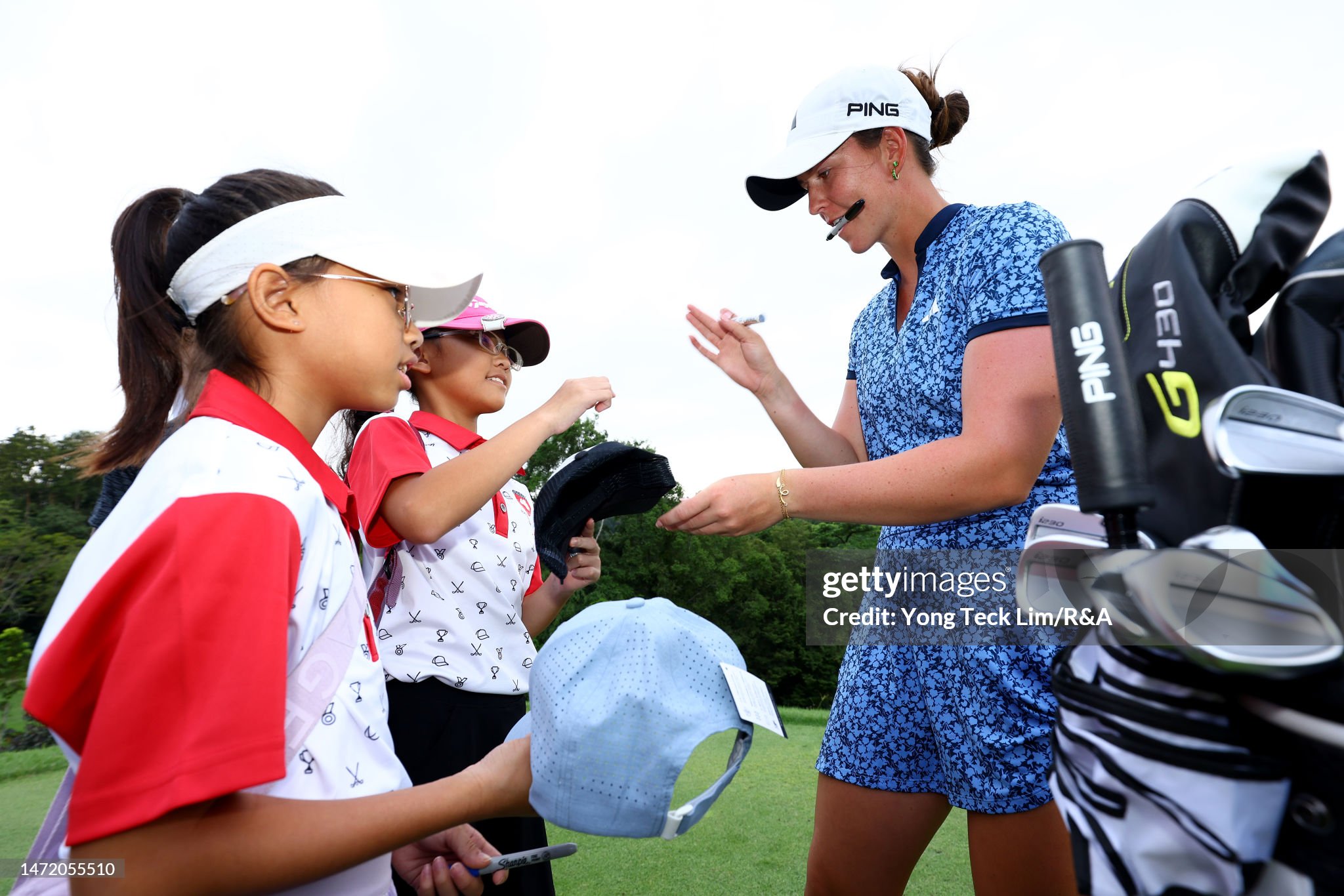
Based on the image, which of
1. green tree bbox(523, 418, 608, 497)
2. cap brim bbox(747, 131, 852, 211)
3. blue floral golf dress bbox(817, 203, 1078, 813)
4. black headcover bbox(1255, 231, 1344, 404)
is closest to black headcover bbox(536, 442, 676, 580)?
blue floral golf dress bbox(817, 203, 1078, 813)

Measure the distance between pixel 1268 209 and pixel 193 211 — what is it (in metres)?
1.60

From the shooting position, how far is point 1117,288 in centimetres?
105

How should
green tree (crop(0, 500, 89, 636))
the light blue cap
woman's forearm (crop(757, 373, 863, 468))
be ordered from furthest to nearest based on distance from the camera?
green tree (crop(0, 500, 89, 636)) < woman's forearm (crop(757, 373, 863, 468)) < the light blue cap

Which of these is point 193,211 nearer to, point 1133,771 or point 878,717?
point 1133,771

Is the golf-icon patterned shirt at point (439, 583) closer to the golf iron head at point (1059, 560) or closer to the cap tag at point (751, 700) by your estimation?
the cap tag at point (751, 700)

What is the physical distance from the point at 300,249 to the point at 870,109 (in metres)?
1.44

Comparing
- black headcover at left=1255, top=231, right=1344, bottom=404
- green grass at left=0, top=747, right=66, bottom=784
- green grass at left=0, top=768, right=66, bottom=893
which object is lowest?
green grass at left=0, top=747, right=66, bottom=784

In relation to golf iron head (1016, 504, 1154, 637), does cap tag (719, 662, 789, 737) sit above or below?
below

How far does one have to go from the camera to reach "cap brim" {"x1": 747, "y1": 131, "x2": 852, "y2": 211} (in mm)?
2174

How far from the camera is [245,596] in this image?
3.18 feet

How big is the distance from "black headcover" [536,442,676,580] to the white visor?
1.85ft

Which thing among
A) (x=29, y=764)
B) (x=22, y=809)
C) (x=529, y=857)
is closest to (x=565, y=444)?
(x=29, y=764)

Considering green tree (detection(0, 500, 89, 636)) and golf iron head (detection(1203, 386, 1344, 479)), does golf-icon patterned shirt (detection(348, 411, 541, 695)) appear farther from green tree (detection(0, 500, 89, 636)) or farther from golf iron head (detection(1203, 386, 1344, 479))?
green tree (detection(0, 500, 89, 636))

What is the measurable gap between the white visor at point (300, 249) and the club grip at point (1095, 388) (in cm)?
103
